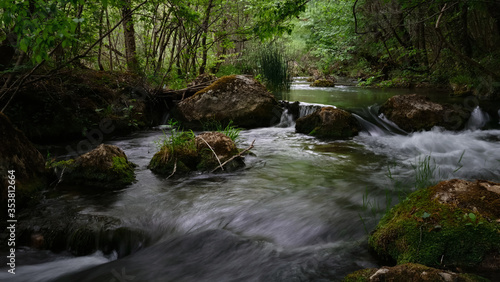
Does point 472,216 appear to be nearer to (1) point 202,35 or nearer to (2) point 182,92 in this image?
(1) point 202,35

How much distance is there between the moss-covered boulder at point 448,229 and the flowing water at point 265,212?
25 cm

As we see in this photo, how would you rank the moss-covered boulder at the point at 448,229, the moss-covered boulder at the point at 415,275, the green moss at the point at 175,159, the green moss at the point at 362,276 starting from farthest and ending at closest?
the green moss at the point at 175,159, the moss-covered boulder at the point at 448,229, the green moss at the point at 362,276, the moss-covered boulder at the point at 415,275

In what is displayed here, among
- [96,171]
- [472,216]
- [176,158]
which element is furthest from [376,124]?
[96,171]

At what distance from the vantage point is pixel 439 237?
179 cm

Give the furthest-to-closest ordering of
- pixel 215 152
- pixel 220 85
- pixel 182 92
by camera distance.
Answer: pixel 182 92
pixel 220 85
pixel 215 152

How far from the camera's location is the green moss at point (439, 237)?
173 cm

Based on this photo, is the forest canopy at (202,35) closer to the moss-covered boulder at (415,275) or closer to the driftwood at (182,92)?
the driftwood at (182,92)

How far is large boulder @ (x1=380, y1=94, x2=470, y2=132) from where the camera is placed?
254 inches

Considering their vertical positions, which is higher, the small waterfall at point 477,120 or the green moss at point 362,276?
the small waterfall at point 477,120

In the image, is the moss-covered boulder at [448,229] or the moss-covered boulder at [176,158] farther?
the moss-covered boulder at [176,158]

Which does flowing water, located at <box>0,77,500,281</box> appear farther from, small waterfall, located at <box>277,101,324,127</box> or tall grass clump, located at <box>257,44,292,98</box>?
tall grass clump, located at <box>257,44,292,98</box>

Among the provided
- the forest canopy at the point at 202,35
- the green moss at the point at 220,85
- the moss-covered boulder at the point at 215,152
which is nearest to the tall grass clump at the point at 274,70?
the forest canopy at the point at 202,35

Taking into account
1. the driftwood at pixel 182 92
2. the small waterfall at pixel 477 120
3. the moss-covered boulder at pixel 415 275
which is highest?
the driftwood at pixel 182 92

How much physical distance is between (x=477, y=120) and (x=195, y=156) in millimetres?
6238
